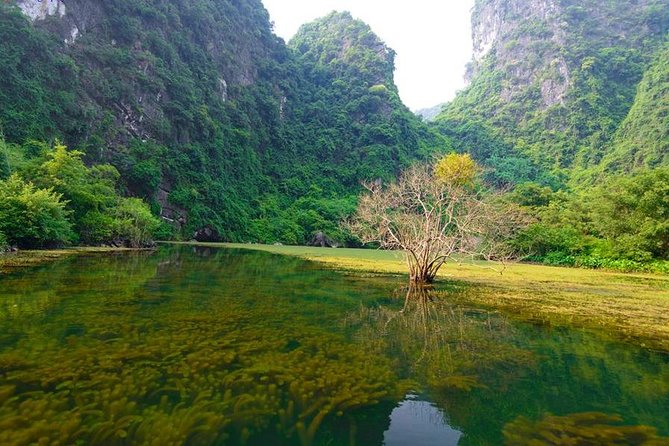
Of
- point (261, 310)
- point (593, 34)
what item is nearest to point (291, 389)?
point (261, 310)

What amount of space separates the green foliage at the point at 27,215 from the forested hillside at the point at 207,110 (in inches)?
363

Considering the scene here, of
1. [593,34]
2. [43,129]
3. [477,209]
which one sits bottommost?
[477,209]

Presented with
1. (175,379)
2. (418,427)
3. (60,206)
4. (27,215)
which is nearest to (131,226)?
(60,206)

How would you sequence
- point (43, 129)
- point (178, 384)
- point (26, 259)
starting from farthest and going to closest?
point (43, 129)
point (26, 259)
point (178, 384)

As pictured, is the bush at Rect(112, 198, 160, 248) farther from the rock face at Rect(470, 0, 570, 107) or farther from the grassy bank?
the rock face at Rect(470, 0, 570, 107)

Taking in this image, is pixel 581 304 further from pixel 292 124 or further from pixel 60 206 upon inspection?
A: pixel 292 124

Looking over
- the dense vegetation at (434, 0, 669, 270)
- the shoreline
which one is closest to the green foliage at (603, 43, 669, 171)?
the dense vegetation at (434, 0, 669, 270)

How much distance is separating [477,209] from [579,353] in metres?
12.3

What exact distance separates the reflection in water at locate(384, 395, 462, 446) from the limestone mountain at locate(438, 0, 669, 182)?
11251 centimetres

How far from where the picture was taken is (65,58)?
181 ft

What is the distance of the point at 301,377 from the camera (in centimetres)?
652

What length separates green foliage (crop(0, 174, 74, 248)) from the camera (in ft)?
79.0

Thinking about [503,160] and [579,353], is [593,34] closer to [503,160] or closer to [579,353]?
[503,160]

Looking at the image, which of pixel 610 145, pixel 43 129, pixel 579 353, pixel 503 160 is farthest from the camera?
pixel 503 160
